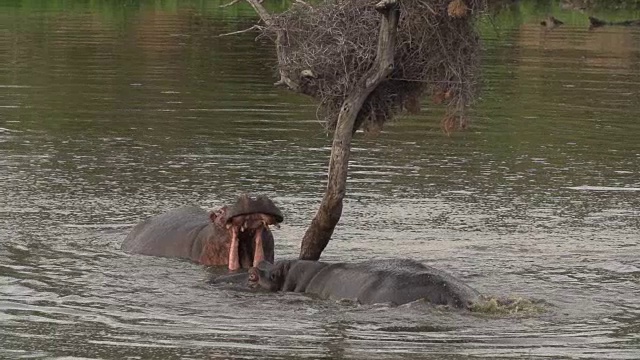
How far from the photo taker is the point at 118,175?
1548 cm

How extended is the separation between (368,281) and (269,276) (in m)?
0.91

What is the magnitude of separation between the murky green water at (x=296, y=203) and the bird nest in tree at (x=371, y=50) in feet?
4.51

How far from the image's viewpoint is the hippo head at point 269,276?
35.2 feet

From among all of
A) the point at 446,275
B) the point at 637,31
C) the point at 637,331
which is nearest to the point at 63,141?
the point at 446,275

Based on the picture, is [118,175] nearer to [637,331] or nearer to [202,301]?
[202,301]

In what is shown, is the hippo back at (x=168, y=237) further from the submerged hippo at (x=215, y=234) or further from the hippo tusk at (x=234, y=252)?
the hippo tusk at (x=234, y=252)

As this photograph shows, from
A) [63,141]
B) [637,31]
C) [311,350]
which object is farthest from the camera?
[637,31]

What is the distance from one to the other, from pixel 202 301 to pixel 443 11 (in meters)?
2.68

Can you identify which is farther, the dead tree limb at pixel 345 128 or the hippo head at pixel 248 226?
the hippo head at pixel 248 226

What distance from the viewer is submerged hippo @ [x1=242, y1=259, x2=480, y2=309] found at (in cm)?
987

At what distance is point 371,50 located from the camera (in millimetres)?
11117

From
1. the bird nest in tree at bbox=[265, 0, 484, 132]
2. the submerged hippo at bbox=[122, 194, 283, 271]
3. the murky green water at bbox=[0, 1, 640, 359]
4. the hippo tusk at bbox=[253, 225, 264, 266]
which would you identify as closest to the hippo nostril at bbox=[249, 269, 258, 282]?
the murky green water at bbox=[0, 1, 640, 359]

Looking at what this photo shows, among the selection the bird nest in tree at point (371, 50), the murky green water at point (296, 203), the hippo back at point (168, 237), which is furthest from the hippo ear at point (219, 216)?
the bird nest in tree at point (371, 50)

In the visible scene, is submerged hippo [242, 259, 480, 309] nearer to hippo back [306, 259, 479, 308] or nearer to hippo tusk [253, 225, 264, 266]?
hippo back [306, 259, 479, 308]
